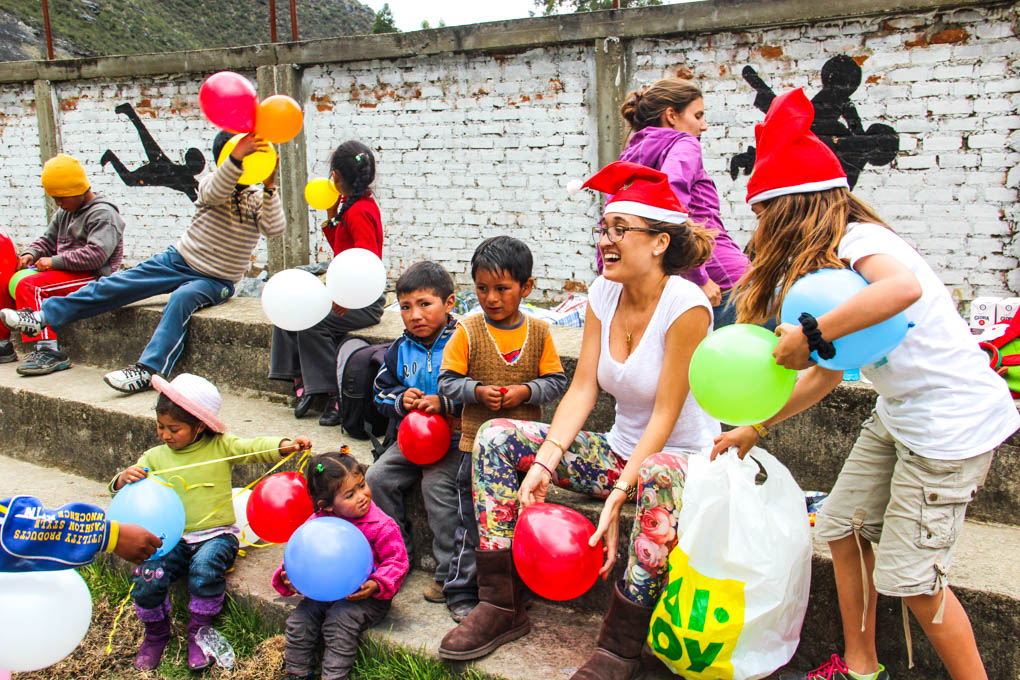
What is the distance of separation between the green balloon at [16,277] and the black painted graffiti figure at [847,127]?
472cm

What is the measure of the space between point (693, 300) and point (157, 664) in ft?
7.49

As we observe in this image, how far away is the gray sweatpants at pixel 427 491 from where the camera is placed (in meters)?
2.98

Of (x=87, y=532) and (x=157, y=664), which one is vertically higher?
(x=87, y=532)

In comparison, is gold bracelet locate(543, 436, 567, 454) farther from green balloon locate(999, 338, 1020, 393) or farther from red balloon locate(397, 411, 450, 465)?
green balloon locate(999, 338, 1020, 393)

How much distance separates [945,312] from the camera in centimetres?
199

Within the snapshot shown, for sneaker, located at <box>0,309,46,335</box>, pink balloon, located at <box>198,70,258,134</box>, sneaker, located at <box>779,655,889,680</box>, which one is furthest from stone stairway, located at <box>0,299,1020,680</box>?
pink balloon, located at <box>198,70,258,134</box>

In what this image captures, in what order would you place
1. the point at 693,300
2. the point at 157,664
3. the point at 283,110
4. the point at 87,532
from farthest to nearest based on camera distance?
the point at 283,110, the point at 157,664, the point at 693,300, the point at 87,532

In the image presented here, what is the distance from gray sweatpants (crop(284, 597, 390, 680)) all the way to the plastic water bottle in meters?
0.28

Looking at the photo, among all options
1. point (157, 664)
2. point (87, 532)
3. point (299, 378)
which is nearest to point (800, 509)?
point (87, 532)

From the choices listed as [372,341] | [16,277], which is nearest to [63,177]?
[16,277]

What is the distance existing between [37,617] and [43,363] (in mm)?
3385

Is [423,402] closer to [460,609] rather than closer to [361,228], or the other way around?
[460,609]

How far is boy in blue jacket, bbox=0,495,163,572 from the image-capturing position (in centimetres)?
220

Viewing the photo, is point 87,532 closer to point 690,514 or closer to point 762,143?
point 690,514
